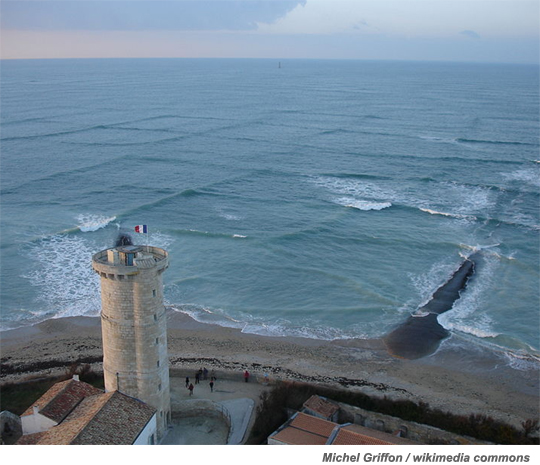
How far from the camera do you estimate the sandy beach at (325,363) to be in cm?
2720

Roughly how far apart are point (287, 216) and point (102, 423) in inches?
1305

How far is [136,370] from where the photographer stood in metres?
19.9

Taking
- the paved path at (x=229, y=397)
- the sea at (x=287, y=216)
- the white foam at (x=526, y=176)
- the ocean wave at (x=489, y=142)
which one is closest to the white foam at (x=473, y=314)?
the sea at (x=287, y=216)

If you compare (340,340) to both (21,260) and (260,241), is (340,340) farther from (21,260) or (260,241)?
(21,260)

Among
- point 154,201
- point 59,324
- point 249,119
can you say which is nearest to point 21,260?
point 59,324

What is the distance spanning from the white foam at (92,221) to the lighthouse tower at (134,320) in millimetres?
27743

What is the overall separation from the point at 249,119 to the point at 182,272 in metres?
61.2

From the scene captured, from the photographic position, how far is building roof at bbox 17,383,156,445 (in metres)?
17.8

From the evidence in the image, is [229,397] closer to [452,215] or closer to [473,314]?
[473,314]

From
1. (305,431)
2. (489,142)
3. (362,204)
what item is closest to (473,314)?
(305,431)

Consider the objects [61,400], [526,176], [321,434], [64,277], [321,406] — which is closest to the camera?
[321,434]

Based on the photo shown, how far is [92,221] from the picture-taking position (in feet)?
157

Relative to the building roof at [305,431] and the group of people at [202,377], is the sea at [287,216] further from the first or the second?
the building roof at [305,431]

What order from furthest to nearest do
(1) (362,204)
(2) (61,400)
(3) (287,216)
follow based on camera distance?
(1) (362,204)
(3) (287,216)
(2) (61,400)
